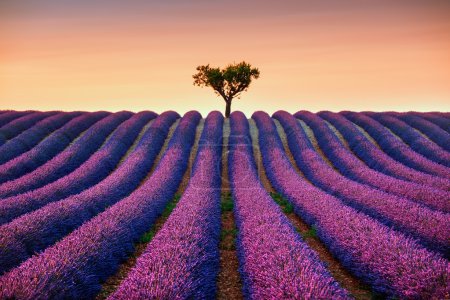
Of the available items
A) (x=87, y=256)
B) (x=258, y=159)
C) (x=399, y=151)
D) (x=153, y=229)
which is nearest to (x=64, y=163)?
(x=153, y=229)

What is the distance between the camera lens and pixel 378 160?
1589 centimetres

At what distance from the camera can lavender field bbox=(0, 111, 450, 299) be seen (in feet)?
15.7

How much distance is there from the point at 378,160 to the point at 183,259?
1283cm

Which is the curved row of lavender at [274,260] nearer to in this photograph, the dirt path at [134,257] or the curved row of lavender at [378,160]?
the dirt path at [134,257]

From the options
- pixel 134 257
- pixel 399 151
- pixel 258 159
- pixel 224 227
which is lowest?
pixel 134 257

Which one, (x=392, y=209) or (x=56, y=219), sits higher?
(x=392, y=209)

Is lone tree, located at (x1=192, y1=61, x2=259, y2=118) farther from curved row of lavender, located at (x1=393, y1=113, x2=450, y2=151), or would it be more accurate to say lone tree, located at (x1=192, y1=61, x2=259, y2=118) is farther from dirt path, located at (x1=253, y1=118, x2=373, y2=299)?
dirt path, located at (x1=253, y1=118, x2=373, y2=299)

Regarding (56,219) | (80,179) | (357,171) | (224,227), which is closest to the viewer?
(56,219)

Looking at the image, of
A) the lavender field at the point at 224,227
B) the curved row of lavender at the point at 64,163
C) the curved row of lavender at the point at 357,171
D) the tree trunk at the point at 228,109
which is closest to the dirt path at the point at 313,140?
the curved row of lavender at the point at 357,171

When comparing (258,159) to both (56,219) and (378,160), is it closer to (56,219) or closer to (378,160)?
(378,160)

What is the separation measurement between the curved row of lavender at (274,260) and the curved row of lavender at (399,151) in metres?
8.08

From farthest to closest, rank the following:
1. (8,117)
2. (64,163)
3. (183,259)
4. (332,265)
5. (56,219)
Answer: (8,117), (64,163), (56,219), (332,265), (183,259)

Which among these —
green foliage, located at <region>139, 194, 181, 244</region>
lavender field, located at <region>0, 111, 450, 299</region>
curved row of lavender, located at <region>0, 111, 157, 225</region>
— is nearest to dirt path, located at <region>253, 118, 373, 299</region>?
lavender field, located at <region>0, 111, 450, 299</region>

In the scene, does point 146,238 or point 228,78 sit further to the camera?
point 228,78
